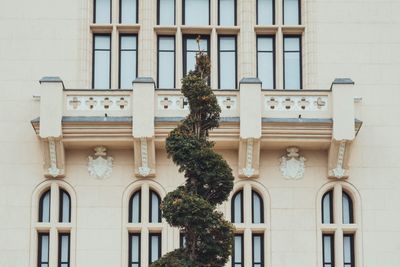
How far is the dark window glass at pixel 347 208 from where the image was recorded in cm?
2947

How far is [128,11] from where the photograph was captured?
30609 mm

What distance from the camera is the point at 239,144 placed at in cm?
2900

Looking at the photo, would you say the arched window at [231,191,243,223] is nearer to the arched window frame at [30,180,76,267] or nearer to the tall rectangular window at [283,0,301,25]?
the arched window frame at [30,180,76,267]

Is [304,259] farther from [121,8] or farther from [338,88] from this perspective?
[121,8]

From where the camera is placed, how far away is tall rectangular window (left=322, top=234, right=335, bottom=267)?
2931 cm

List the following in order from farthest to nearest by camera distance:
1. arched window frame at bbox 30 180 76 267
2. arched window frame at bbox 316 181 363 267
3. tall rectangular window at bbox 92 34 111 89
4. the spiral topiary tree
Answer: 1. tall rectangular window at bbox 92 34 111 89
2. arched window frame at bbox 316 181 363 267
3. arched window frame at bbox 30 180 76 267
4. the spiral topiary tree

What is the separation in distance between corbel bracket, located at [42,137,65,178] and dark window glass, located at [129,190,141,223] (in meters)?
1.60

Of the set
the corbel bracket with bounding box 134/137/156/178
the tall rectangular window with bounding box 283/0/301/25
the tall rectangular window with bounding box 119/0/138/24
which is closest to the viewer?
the corbel bracket with bounding box 134/137/156/178

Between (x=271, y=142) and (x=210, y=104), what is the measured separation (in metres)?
6.08

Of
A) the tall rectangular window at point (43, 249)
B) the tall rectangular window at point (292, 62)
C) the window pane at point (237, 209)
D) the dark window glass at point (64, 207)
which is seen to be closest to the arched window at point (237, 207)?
the window pane at point (237, 209)

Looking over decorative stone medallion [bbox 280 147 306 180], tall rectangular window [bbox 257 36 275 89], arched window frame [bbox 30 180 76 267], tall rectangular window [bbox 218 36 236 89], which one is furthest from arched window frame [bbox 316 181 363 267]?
arched window frame [bbox 30 180 76 267]

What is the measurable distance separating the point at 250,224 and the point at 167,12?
524cm

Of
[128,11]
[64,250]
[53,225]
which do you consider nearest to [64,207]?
[53,225]

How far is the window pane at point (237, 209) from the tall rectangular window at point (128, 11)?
4591mm
